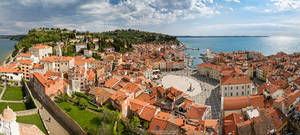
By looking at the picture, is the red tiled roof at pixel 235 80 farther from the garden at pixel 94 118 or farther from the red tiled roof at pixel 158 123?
the garden at pixel 94 118

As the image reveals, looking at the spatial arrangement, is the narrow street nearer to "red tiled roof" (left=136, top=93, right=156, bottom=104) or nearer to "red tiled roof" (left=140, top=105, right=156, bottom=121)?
"red tiled roof" (left=140, top=105, right=156, bottom=121)

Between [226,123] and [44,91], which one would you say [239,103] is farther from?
[44,91]

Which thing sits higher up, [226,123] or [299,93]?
[299,93]

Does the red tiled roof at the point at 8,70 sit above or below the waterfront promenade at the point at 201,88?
above

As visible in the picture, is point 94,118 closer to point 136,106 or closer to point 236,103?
Answer: point 136,106

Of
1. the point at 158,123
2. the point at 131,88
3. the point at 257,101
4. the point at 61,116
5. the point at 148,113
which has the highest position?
the point at 131,88

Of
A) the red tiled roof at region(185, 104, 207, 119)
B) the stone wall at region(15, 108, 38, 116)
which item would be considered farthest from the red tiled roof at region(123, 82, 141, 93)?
the stone wall at region(15, 108, 38, 116)

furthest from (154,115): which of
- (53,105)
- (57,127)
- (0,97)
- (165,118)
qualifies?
(0,97)

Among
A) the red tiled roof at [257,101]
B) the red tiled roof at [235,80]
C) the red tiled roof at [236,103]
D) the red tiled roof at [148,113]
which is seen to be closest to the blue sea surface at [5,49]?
the red tiled roof at [148,113]

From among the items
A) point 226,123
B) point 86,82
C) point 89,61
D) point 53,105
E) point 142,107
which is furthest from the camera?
point 89,61

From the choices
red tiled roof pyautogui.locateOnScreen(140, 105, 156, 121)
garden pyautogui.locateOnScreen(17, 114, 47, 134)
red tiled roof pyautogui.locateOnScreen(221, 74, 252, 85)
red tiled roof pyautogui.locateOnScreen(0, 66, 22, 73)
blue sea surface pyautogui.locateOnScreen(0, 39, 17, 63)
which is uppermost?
blue sea surface pyautogui.locateOnScreen(0, 39, 17, 63)

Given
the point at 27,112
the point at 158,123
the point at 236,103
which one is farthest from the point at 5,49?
the point at 236,103
